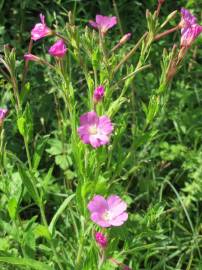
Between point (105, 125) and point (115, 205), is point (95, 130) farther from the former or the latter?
point (115, 205)

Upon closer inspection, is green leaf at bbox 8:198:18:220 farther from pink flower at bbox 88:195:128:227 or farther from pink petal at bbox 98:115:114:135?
pink petal at bbox 98:115:114:135

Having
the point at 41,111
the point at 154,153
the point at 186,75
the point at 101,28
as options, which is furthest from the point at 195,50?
the point at 101,28

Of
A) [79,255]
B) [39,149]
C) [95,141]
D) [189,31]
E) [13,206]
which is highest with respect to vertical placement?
[189,31]

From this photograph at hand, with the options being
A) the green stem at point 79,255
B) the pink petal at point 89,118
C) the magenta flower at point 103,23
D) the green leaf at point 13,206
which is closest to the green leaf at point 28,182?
the green leaf at point 13,206

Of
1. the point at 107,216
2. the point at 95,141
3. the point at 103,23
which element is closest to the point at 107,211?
the point at 107,216

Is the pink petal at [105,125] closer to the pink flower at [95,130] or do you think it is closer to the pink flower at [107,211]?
the pink flower at [95,130]

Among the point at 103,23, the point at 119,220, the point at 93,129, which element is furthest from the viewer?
the point at 103,23

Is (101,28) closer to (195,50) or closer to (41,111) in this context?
(41,111)

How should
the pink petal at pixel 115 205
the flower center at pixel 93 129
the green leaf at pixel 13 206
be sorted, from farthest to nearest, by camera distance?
1. the green leaf at pixel 13 206
2. the pink petal at pixel 115 205
3. the flower center at pixel 93 129
